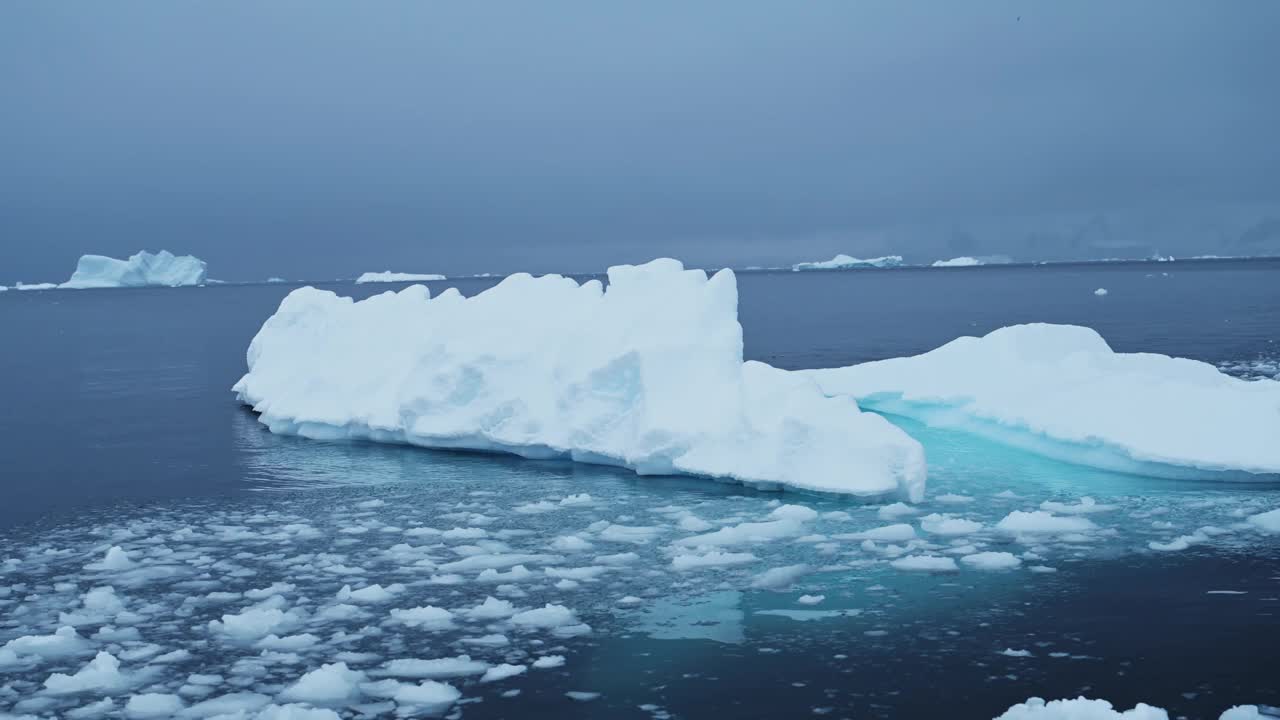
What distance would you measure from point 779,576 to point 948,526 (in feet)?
9.70

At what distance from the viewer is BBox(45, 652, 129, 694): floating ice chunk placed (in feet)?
27.1

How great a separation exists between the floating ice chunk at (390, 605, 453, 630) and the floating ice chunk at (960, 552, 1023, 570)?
552 cm

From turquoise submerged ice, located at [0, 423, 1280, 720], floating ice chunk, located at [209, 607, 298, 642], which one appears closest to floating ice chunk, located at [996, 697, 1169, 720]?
turquoise submerged ice, located at [0, 423, 1280, 720]

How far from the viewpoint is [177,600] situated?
10.5 metres

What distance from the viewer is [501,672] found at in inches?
336

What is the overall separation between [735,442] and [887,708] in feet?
26.4

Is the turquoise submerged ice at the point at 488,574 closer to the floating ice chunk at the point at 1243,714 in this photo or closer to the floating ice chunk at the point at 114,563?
the floating ice chunk at the point at 114,563

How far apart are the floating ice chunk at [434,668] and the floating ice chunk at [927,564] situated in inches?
191

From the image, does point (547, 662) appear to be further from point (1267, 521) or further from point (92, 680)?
point (1267, 521)

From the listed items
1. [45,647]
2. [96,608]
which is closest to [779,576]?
[96,608]

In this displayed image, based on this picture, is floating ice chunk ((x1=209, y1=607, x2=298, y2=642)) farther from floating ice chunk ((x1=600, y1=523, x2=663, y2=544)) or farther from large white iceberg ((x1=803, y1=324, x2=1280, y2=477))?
large white iceberg ((x1=803, y1=324, x2=1280, y2=477))

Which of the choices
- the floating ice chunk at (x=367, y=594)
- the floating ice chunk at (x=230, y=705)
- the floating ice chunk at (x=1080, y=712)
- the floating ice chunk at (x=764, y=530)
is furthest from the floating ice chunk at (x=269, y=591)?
the floating ice chunk at (x=1080, y=712)

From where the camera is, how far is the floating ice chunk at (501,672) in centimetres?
846

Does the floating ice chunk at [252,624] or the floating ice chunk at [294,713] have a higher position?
the floating ice chunk at [252,624]
